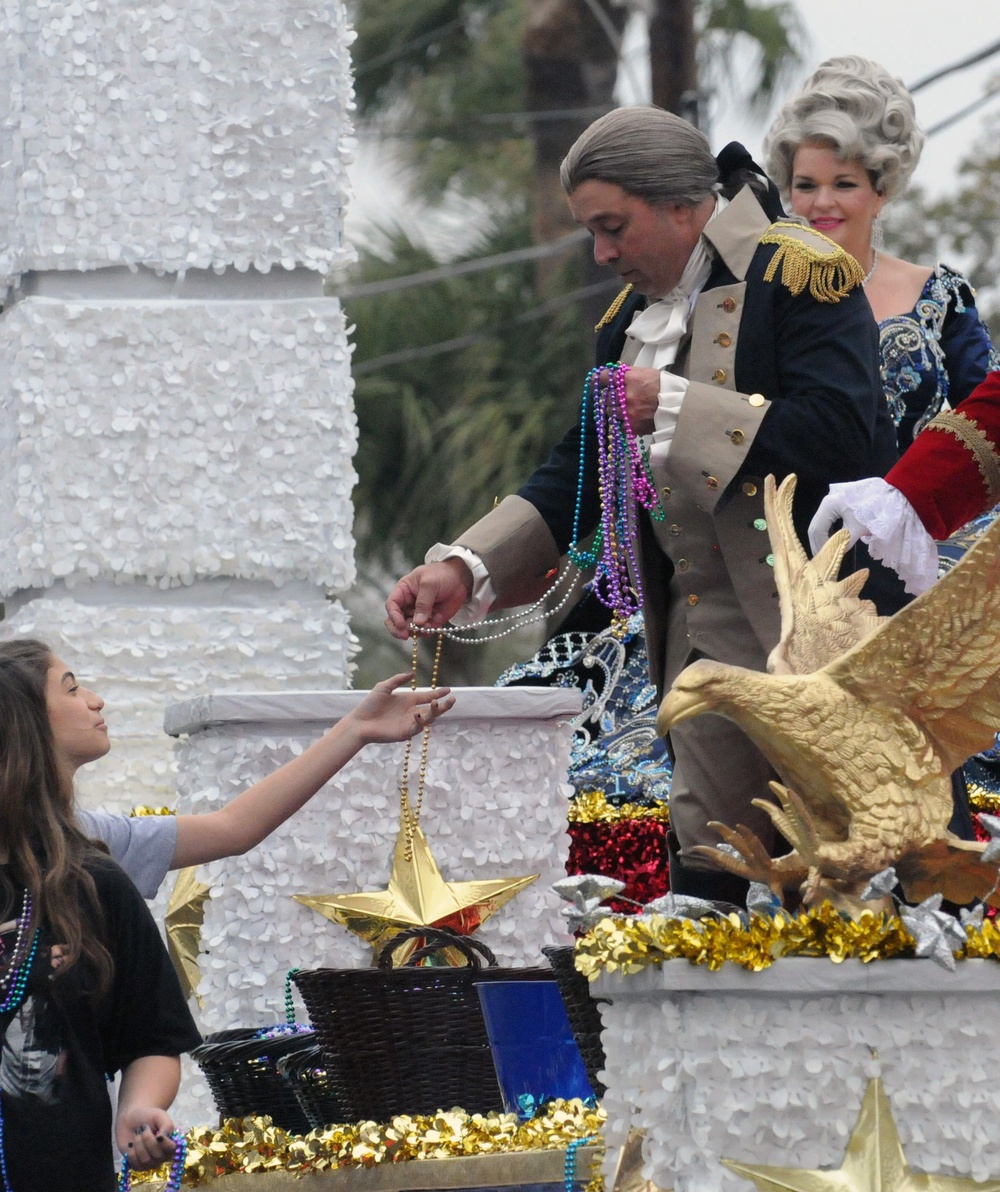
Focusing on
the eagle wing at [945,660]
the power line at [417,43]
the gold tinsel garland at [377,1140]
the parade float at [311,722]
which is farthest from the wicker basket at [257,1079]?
the power line at [417,43]

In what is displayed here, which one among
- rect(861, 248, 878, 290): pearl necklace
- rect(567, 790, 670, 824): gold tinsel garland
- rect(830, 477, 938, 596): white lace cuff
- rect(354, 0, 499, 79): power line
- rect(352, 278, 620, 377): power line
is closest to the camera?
rect(830, 477, 938, 596): white lace cuff

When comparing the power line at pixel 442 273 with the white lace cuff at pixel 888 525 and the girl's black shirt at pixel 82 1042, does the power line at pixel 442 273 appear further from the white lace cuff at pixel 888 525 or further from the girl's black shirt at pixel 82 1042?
the girl's black shirt at pixel 82 1042

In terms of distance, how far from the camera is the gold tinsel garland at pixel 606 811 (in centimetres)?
461

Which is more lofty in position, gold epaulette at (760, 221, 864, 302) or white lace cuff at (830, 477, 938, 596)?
gold epaulette at (760, 221, 864, 302)

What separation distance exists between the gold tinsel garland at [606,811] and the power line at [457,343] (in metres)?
9.36

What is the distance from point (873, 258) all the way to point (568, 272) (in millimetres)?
10890

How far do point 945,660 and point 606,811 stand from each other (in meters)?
2.34

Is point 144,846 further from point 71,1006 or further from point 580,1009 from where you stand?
Answer: point 580,1009

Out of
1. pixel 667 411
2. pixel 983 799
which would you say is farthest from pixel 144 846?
pixel 983 799

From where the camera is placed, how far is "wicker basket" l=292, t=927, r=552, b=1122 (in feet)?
10.5

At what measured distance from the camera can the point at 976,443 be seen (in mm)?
2691

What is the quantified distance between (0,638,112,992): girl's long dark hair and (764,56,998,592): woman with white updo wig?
1.54m

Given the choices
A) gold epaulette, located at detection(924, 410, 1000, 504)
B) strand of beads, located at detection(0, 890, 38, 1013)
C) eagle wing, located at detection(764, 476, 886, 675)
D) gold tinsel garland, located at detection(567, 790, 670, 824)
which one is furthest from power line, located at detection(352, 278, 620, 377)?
strand of beads, located at detection(0, 890, 38, 1013)

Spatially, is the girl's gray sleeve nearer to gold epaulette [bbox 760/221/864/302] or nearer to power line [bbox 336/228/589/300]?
gold epaulette [bbox 760/221/864/302]
